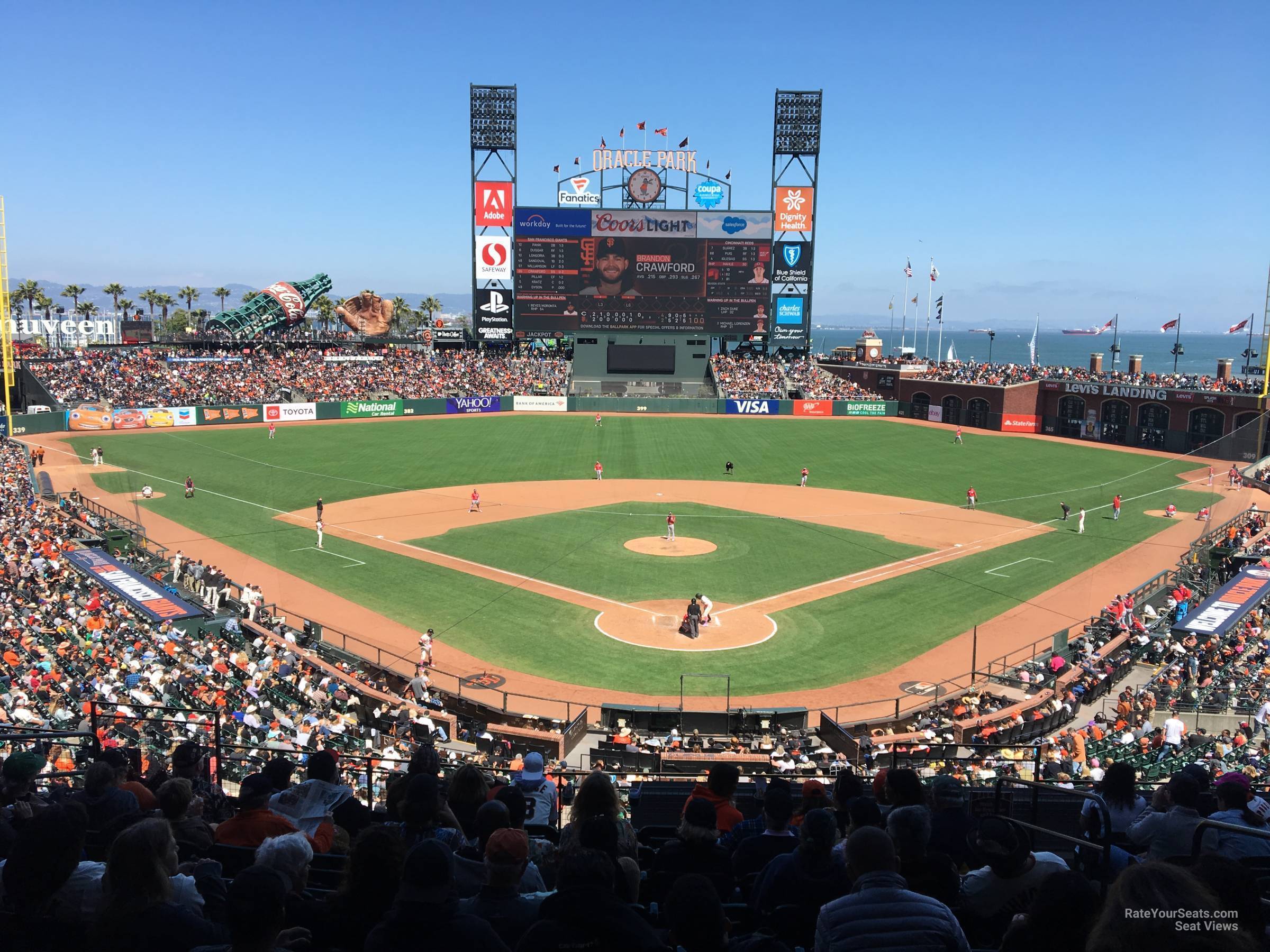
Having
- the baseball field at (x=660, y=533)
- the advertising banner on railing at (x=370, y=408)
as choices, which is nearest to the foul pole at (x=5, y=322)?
the baseball field at (x=660, y=533)

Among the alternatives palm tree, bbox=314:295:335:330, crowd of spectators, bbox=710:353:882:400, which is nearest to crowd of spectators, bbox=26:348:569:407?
crowd of spectators, bbox=710:353:882:400

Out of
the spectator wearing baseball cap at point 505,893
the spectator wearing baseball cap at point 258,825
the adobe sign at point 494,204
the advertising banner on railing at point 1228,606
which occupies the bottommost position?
the advertising banner on railing at point 1228,606

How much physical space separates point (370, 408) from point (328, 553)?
44252 millimetres

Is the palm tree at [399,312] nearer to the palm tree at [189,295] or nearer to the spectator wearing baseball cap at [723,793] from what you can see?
the palm tree at [189,295]

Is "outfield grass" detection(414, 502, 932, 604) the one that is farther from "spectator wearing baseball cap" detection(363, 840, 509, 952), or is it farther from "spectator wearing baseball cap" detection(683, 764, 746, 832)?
"spectator wearing baseball cap" detection(363, 840, 509, 952)

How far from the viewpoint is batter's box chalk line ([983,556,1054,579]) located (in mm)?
31016

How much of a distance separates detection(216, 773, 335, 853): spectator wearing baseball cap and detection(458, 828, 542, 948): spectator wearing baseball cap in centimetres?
213

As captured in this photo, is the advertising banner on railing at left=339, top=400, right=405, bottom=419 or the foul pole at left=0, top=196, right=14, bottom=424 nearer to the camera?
the foul pole at left=0, top=196, right=14, bottom=424

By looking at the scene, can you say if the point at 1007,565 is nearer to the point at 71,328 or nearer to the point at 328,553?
the point at 328,553

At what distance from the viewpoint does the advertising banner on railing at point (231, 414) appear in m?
67.4

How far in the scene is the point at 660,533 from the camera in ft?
119

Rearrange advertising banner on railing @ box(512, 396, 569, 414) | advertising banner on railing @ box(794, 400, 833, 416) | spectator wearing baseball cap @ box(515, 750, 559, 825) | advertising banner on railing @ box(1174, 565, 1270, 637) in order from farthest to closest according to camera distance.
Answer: advertising banner on railing @ box(794, 400, 833, 416), advertising banner on railing @ box(512, 396, 569, 414), advertising banner on railing @ box(1174, 565, 1270, 637), spectator wearing baseball cap @ box(515, 750, 559, 825)

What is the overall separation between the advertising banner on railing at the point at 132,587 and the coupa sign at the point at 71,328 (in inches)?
4030

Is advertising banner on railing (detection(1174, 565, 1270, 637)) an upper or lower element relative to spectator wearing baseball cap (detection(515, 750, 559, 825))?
lower
